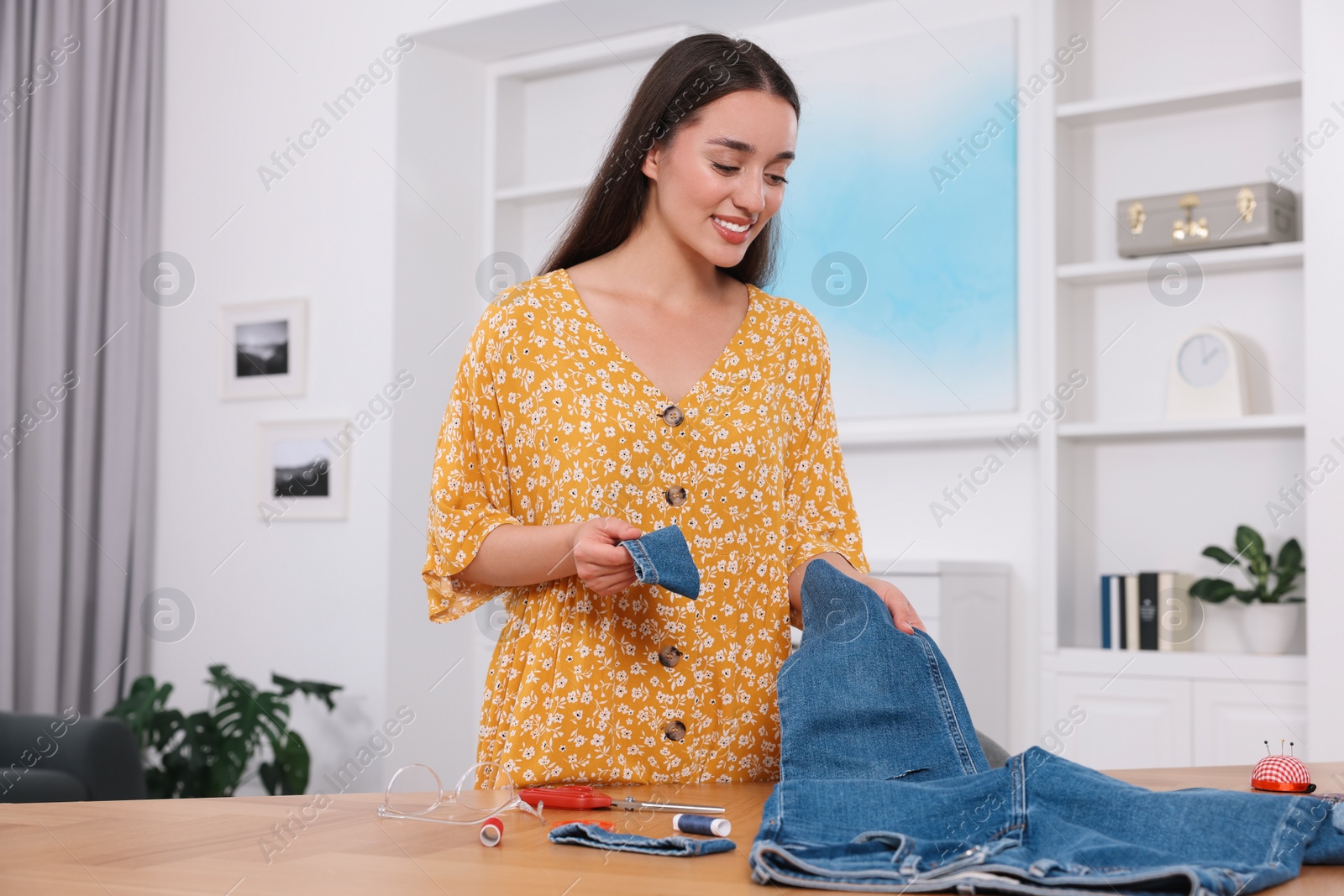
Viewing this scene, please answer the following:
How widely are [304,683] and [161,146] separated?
2.29 metres

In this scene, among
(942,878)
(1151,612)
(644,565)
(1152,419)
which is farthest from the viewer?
(1152,419)

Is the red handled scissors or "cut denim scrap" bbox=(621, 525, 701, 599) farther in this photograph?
"cut denim scrap" bbox=(621, 525, 701, 599)

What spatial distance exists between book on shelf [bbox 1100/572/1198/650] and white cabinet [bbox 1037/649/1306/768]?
56mm

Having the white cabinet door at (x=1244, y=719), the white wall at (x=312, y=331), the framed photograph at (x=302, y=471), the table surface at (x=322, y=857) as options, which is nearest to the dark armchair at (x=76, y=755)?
the white wall at (x=312, y=331)

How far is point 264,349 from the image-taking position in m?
4.71

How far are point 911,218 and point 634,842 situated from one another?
10.9 ft

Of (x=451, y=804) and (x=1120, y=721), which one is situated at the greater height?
(x=451, y=804)

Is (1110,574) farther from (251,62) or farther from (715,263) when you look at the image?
(251,62)

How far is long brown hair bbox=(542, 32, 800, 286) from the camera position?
1470mm

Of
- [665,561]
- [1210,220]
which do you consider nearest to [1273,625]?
[1210,220]

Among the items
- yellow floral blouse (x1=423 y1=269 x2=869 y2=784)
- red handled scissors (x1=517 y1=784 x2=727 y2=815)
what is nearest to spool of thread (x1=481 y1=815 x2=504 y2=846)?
red handled scissors (x1=517 y1=784 x2=727 y2=815)

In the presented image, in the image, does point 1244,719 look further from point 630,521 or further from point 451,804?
point 451,804

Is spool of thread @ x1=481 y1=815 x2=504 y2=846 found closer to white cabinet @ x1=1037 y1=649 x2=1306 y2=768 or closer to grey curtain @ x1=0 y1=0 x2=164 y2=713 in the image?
white cabinet @ x1=1037 y1=649 x2=1306 y2=768

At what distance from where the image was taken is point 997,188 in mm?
3785
